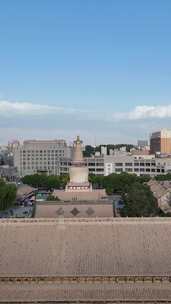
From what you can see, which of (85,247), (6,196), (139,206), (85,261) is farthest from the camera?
(6,196)

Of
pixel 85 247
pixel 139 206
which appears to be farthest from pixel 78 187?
pixel 85 247

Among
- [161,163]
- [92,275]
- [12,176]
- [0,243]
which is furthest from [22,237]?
[12,176]

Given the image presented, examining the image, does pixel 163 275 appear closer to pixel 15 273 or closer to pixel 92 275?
pixel 92 275

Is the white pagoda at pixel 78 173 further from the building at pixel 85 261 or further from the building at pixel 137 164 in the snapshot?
the building at pixel 137 164

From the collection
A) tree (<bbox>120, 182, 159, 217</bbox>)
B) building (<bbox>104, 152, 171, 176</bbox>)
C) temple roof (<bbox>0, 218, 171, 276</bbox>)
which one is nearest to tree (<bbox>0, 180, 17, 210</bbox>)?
tree (<bbox>120, 182, 159, 217</bbox>)

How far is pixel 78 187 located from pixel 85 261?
4881 cm

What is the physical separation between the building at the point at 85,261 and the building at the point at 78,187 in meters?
42.2

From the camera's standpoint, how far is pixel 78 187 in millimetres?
81375

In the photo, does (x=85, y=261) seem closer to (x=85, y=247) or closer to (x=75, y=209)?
(x=85, y=247)

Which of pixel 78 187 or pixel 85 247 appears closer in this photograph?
pixel 85 247

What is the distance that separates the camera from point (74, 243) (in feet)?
112

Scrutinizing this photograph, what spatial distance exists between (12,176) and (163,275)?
170578mm

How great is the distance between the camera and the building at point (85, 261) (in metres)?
29.7

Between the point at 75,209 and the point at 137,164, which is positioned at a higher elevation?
the point at 137,164
